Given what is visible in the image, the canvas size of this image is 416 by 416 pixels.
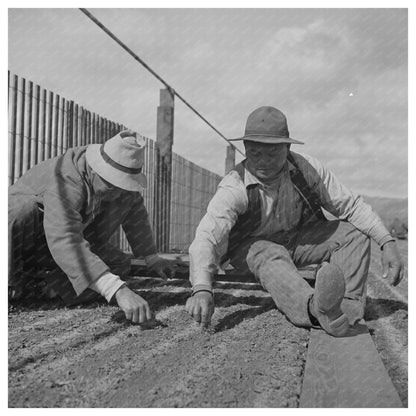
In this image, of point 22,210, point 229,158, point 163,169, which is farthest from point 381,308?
point 229,158

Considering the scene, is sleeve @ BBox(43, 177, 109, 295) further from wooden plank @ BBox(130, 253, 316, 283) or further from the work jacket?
wooden plank @ BBox(130, 253, 316, 283)

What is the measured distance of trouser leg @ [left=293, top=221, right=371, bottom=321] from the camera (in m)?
2.56

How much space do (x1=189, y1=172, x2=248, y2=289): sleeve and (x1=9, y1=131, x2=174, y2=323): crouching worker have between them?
0.96 ft

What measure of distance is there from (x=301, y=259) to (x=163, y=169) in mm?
4137

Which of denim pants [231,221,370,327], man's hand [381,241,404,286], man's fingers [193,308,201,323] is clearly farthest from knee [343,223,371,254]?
man's fingers [193,308,201,323]

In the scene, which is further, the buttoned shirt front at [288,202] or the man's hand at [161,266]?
the man's hand at [161,266]

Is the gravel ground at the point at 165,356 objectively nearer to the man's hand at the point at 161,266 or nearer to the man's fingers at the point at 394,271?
the man's hand at the point at 161,266

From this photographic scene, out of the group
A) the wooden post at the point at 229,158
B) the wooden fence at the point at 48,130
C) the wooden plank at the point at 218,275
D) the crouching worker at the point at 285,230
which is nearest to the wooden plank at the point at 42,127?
the wooden fence at the point at 48,130

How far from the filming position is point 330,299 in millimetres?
2004

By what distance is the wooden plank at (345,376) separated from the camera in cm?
146

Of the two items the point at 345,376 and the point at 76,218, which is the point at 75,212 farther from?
the point at 345,376

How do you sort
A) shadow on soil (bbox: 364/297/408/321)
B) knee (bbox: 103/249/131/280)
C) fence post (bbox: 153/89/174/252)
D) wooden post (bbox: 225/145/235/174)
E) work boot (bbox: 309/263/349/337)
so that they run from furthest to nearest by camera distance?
1. wooden post (bbox: 225/145/235/174)
2. fence post (bbox: 153/89/174/252)
3. knee (bbox: 103/249/131/280)
4. shadow on soil (bbox: 364/297/408/321)
5. work boot (bbox: 309/263/349/337)

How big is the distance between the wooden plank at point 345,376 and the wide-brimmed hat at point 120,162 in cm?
119
